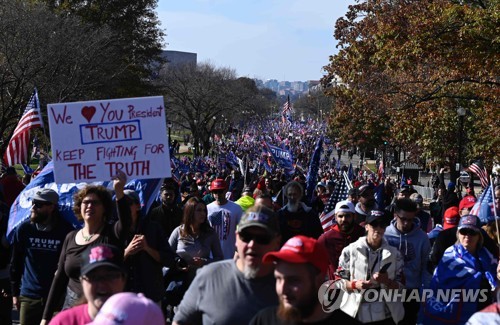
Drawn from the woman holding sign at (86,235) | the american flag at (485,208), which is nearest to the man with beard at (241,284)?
the woman holding sign at (86,235)

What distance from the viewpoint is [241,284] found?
4.05m

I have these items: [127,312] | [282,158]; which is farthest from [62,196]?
[282,158]

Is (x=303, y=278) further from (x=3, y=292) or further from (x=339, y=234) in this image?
(x=3, y=292)

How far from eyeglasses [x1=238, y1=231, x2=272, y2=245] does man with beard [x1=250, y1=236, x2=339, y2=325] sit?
40cm

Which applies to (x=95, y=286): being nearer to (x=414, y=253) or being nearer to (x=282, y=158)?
(x=414, y=253)

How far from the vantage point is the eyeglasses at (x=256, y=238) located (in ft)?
13.5

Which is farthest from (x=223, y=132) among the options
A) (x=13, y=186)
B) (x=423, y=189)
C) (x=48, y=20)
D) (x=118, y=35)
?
(x=13, y=186)

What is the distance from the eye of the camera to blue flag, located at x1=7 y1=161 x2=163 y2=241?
7.58 meters

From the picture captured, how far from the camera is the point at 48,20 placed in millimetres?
34969

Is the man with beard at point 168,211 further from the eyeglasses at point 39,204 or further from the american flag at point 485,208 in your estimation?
the american flag at point 485,208

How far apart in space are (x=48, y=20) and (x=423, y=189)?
20740mm

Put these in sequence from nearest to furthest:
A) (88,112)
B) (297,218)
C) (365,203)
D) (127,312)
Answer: (127,312) → (88,112) → (297,218) → (365,203)

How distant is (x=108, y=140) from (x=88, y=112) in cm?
30

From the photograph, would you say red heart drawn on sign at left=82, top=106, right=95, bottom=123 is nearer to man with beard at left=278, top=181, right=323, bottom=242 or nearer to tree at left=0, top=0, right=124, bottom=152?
man with beard at left=278, top=181, right=323, bottom=242
